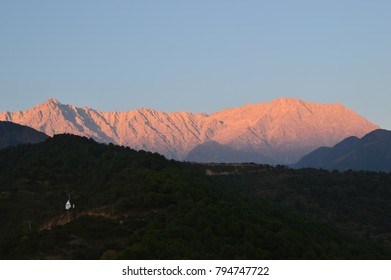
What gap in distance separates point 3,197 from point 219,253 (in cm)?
8516

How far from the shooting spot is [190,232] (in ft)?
241

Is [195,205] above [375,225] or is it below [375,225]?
above

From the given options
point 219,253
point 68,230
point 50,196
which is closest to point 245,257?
point 219,253

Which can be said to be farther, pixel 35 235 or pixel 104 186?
pixel 104 186

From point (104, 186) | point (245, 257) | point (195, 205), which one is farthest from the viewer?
point (104, 186)

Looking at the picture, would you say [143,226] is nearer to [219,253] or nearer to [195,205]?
[195,205]
